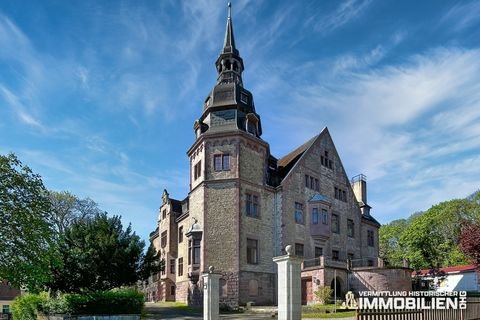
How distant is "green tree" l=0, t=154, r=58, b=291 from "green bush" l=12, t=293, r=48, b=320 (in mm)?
6620

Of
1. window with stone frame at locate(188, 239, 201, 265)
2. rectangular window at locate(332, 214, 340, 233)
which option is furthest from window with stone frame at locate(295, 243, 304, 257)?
window with stone frame at locate(188, 239, 201, 265)

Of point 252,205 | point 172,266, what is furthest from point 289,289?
point 172,266

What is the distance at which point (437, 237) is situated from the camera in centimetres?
5472

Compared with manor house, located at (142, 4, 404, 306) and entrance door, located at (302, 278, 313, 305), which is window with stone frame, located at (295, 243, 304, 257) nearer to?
manor house, located at (142, 4, 404, 306)

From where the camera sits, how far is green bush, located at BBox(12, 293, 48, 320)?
26.7 meters

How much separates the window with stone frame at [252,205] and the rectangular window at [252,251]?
6.25 ft

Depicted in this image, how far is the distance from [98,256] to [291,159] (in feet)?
61.7

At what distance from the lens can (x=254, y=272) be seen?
31797 mm

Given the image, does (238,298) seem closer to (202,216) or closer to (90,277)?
(202,216)

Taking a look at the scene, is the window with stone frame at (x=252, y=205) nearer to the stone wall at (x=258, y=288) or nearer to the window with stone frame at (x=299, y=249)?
the stone wall at (x=258, y=288)

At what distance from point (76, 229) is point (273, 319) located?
502 inches

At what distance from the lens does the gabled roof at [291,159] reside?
122 feet

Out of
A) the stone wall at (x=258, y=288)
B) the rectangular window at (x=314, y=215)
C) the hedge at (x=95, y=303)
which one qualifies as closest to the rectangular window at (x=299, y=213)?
the rectangular window at (x=314, y=215)

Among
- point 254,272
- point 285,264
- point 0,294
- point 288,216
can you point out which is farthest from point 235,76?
point 0,294
